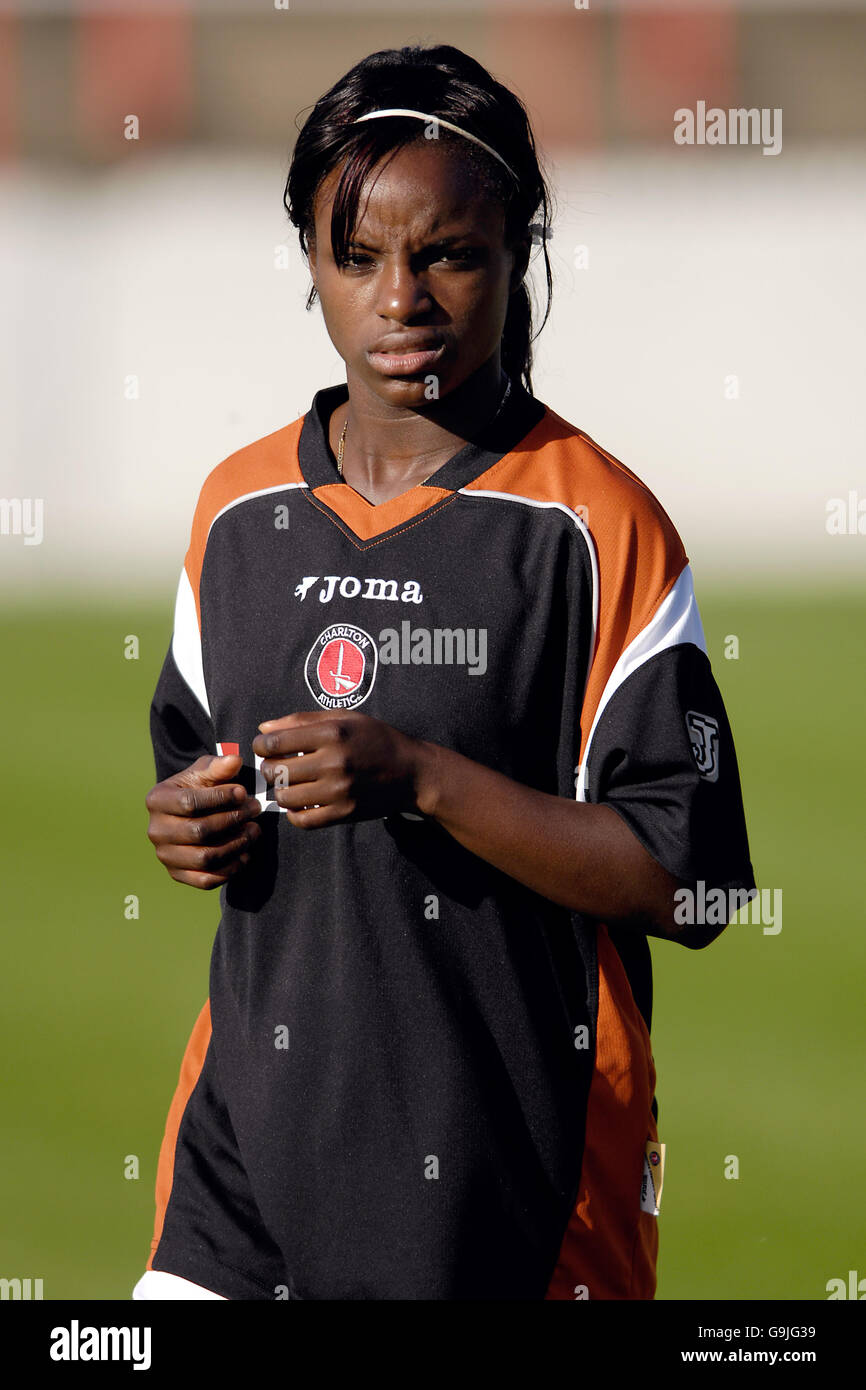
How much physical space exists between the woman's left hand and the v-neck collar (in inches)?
12.2

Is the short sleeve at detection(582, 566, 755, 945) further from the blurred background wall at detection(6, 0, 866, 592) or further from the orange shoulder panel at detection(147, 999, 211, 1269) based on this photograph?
the blurred background wall at detection(6, 0, 866, 592)

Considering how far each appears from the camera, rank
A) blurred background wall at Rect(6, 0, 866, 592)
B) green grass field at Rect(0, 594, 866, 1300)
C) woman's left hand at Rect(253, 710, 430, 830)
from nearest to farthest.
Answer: woman's left hand at Rect(253, 710, 430, 830)
green grass field at Rect(0, 594, 866, 1300)
blurred background wall at Rect(6, 0, 866, 592)

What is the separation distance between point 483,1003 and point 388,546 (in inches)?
19.3

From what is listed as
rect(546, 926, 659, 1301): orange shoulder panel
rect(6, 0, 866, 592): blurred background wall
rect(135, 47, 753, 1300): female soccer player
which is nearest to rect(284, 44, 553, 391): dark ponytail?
rect(135, 47, 753, 1300): female soccer player

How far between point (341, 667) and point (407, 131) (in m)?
0.56

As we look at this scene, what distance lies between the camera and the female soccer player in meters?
1.69

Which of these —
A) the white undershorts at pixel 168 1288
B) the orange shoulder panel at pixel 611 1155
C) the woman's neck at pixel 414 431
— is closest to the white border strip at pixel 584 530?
the woman's neck at pixel 414 431

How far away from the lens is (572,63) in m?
14.2

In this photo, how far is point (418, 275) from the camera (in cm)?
170

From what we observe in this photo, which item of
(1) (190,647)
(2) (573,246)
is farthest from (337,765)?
(2) (573,246)

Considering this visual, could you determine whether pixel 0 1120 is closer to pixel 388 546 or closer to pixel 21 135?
pixel 388 546

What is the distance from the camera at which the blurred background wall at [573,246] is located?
13.7 m

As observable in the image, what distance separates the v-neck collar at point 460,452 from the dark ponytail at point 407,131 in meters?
0.19

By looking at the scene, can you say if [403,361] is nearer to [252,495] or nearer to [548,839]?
[252,495]
